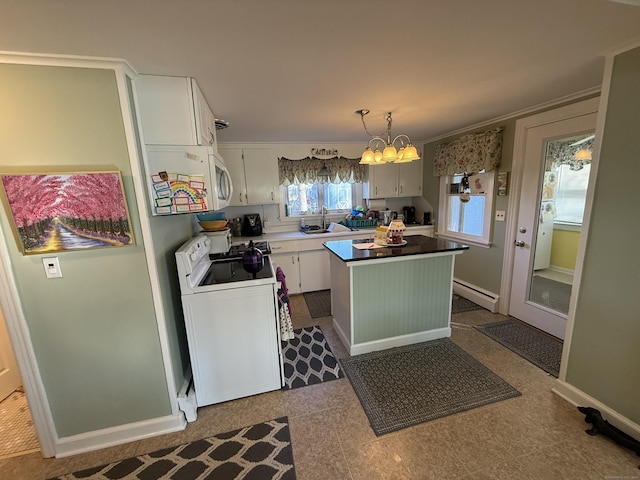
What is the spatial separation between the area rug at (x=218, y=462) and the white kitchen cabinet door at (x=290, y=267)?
2.14 m

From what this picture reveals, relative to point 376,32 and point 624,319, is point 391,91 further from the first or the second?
point 624,319

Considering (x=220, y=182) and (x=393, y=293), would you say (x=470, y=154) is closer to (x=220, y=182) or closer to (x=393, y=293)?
(x=393, y=293)

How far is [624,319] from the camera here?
1550mm

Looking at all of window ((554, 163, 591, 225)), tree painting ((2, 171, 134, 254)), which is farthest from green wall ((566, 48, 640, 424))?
tree painting ((2, 171, 134, 254))

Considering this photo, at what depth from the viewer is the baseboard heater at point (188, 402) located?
5.69 ft

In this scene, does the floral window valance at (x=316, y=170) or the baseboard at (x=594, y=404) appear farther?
the floral window valance at (x=316, y=170)

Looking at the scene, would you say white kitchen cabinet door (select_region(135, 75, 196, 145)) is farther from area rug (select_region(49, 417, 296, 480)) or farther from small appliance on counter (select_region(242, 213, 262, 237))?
small appliance on counter (select_region(242, 213, 262, 237))

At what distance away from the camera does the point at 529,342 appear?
2473 mm

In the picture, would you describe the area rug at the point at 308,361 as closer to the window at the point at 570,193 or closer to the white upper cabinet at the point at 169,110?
the white upper cabinet at the point at 169,110

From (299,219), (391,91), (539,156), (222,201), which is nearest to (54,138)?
(222,201)

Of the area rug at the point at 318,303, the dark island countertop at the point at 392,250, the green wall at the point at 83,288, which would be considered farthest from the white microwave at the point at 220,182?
the area rug at the point at 318,303

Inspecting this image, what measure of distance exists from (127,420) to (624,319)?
3042mm

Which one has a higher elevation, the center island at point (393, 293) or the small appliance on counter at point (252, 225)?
the small appliance on counter at point (252, 225)

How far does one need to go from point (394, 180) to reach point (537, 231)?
2.01 meters
